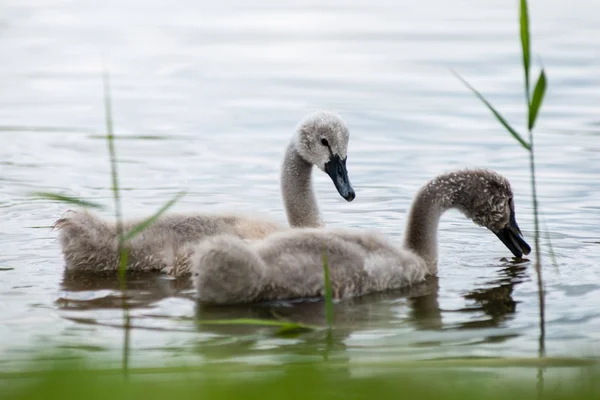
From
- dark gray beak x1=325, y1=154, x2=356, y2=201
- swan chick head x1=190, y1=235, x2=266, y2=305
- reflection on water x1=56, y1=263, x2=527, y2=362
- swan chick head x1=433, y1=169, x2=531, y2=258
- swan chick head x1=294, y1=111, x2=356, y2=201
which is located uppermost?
swan chick head x1=294, y1=111, x2=356, y2=201

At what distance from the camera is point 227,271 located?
6562 mm

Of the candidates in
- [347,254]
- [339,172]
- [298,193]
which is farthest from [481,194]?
[298,193]

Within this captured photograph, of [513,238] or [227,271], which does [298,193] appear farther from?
[227,271]

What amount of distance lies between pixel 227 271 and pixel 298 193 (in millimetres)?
2103

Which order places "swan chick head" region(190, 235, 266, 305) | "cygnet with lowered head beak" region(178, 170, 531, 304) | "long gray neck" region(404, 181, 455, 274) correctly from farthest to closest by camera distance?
"long gray neck" region(404, 181, 455, 274) < "cygnet with lowered head beak" region(178, 170, 531, 304) < "swan chick head" region(190, 235, 266, 305)

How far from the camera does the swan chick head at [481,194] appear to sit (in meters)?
7.81

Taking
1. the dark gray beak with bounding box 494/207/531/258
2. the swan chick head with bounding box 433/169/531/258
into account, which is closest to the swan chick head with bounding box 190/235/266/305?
the swan chick head with bounding box 433/169/531/258

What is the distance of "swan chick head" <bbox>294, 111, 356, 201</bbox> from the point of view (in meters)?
8.40

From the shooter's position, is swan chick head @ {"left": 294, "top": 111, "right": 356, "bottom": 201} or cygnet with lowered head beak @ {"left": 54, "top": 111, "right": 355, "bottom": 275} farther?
swan chick head @ {"left": 294, "top": 111, "right": 356, "bottom": 201}

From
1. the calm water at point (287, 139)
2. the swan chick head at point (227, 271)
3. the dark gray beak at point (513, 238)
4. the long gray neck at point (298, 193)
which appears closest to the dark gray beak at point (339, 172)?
the long gray neck at point (298, 193)

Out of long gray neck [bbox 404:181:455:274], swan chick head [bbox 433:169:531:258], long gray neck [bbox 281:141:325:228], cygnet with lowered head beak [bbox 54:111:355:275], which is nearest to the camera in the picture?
cygnet with lowered head beak [bbox 54:111:355:275]

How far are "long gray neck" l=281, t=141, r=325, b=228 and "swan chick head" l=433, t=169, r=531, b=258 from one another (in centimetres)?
111

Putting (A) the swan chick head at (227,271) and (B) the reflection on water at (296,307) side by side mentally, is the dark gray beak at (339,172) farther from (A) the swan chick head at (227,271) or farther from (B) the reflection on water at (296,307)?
(A) the swan chick head at (227,271)

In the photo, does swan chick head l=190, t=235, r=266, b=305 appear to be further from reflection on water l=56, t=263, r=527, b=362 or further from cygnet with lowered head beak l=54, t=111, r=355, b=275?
cygnet with lowered head beak l=54, t=111, r=355, b=275
